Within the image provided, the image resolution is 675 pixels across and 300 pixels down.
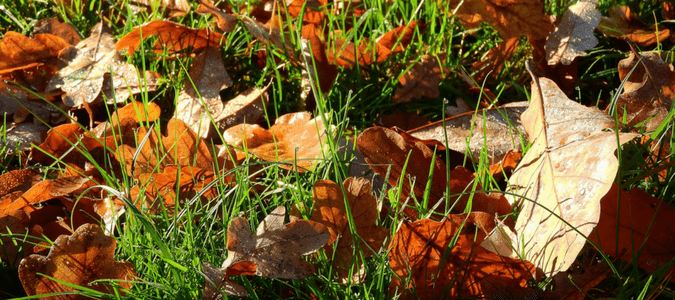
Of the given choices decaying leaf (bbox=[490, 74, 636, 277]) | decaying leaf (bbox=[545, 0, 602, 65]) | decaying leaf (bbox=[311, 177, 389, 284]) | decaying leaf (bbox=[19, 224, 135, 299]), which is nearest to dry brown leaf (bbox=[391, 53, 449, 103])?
decaying leaf (bbox=[545, 0, 602, 65])

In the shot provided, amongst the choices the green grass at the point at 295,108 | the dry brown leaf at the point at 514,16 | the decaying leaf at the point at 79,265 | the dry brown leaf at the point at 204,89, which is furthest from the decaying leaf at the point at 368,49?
the decaying leaf at the point at 79,265

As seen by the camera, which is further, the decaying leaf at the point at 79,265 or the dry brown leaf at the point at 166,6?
the dry brown leaf at the point at 166,6

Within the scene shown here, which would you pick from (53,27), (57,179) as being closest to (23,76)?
(53,27)

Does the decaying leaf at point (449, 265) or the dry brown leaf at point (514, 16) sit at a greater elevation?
the dry brown leaf at point (514, 16)

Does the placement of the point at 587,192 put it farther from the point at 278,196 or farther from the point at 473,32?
the point at 473,32

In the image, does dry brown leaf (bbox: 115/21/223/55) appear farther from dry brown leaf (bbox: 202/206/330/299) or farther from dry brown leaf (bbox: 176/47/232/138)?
dry brown leaf (bbox: 202/206/330/299)

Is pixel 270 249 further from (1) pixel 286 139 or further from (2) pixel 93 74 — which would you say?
(2) pixel 93 74

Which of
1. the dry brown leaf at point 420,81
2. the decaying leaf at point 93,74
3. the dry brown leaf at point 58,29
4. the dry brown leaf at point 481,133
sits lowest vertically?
the dry brown leaf at point 481,133

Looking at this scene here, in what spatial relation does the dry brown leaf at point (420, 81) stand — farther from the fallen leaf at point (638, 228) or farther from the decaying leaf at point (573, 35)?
the fallen leaf at point (638, 228)
